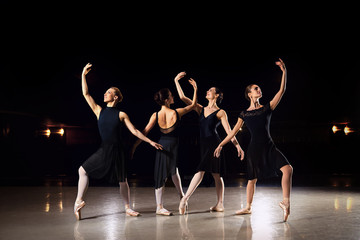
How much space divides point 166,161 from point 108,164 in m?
0.74

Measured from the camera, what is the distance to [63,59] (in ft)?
42.5

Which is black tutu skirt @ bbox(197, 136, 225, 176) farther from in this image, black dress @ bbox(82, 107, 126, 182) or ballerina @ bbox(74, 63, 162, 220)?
black dress @ bbox(82, 107, 126, 182)

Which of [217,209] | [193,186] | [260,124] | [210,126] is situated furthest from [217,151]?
[217,209]

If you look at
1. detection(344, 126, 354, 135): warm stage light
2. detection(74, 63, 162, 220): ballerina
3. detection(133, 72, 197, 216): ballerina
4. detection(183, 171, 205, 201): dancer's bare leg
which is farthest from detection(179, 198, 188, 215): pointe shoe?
detection(344, 126, 354, 135): warm stage light

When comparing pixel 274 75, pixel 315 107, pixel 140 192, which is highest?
pixel 274 75

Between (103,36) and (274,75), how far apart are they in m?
6.39

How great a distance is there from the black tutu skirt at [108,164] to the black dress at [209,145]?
1.01 m

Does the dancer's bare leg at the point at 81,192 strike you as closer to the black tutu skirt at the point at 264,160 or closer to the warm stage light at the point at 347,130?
the black tutu skirt at the point at 264,160

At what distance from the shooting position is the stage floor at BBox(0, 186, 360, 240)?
4059mm

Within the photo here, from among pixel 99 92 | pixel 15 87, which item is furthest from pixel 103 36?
pixel 15 87

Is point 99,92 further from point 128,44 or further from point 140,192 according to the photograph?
point 140,192

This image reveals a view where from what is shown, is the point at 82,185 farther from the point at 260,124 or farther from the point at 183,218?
the point at 260,124

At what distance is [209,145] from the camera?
17.5 feet

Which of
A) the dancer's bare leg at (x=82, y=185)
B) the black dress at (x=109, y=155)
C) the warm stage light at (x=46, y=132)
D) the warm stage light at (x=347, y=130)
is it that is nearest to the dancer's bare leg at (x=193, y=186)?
the black dress at (x=109, y=155)
